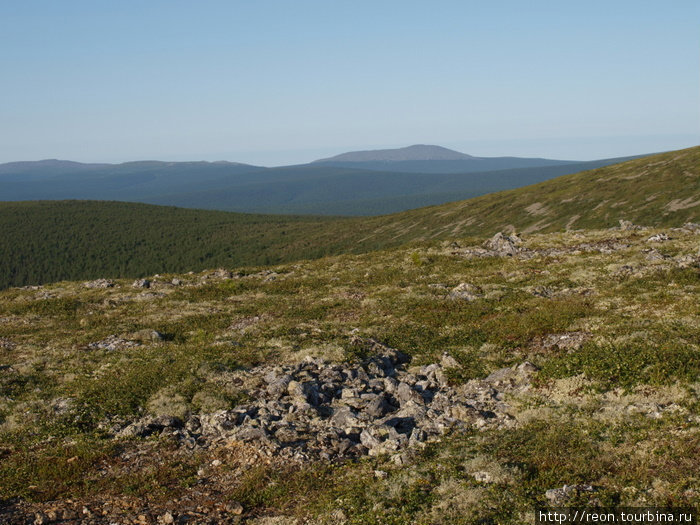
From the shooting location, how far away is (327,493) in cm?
1280

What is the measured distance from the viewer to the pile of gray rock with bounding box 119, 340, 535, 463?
1552 cm

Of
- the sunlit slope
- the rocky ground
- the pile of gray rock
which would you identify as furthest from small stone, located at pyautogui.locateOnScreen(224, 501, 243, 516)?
the sunlit slope

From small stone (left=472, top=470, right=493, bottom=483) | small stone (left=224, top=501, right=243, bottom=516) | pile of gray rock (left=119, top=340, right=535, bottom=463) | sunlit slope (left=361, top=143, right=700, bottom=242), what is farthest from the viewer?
sunlit slope (left=361, top=143, right=700, bottom=242)

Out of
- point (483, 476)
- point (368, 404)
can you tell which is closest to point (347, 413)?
point (368, 404)

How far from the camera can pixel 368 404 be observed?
59.0 feet

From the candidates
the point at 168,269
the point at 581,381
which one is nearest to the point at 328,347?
the point at 581,381

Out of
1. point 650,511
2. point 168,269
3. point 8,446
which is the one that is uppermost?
point 650,511

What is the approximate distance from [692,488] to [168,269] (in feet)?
640

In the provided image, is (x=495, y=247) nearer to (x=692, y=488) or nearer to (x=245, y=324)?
(x=245, y=324)

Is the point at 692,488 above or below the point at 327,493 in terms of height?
above

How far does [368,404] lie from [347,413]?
111 centimetres

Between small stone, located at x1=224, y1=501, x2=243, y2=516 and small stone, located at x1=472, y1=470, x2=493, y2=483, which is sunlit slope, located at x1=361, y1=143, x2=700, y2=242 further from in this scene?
small stone, located at x1=224, y1=501, x2=243, y2=516

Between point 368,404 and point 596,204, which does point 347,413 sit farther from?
point 596,204

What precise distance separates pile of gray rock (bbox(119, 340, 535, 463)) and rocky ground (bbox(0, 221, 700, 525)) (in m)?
0.08
